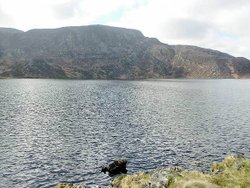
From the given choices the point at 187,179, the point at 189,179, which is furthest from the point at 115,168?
the point at 189,179

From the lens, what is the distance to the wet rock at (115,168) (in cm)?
4631

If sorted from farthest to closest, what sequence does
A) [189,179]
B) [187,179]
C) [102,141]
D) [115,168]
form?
1. [102,141]
2. [115,168]
3. [187,179]
4. [189,179]

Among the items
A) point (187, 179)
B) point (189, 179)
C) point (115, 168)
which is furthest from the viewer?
point (115, 168)

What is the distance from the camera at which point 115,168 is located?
46.5m

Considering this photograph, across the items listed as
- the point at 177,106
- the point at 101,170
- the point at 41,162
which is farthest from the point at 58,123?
the point at 177,106

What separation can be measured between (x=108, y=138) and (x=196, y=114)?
4114cm

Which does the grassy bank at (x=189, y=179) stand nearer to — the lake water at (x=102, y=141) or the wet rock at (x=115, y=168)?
the wet rock at (x=115, y=168)

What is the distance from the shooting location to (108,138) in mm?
67375

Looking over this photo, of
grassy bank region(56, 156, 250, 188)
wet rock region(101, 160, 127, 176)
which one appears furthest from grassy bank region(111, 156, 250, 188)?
wet rock region(101, 160, 127, 176)

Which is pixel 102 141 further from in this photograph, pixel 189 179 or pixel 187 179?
pixel 189 179

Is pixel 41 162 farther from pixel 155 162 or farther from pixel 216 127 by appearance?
pixel 216 127

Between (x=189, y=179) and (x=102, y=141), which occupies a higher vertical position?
(x=189, y=179)

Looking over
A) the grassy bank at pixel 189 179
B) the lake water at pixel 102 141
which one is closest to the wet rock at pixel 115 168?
the lake water at pixel 102 141

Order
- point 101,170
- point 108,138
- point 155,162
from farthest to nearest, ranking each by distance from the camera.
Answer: point 108,138 → point 155,162 → point 101,170
